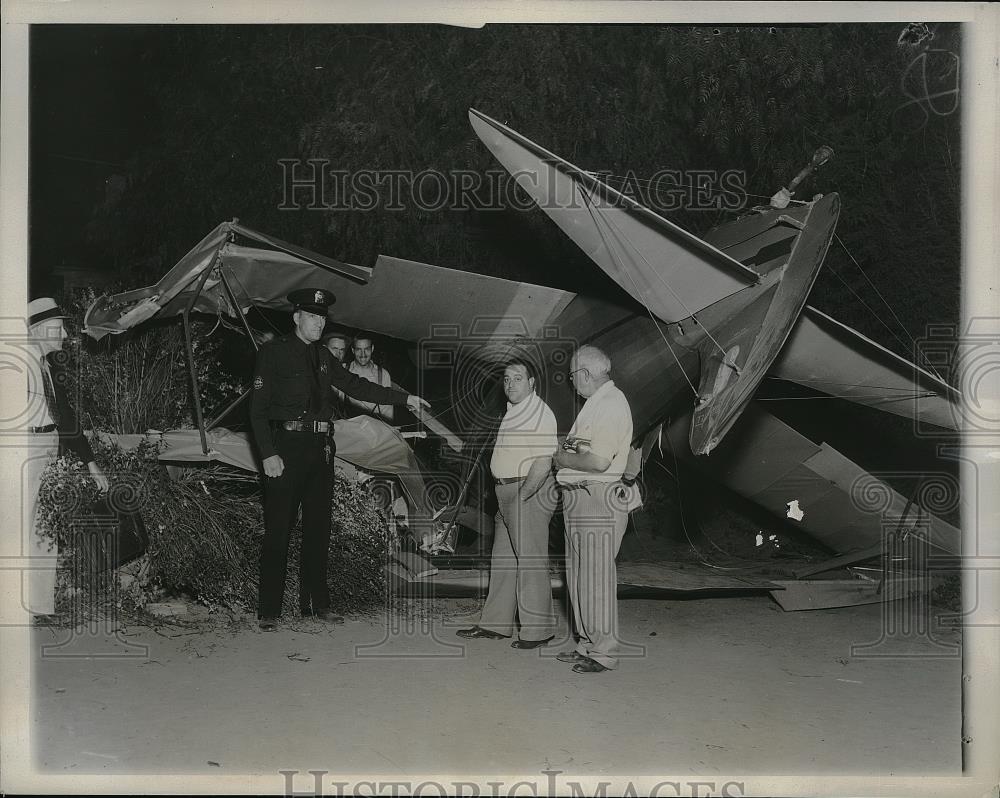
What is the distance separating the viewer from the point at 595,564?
17.2 feet

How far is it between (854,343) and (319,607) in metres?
3.72

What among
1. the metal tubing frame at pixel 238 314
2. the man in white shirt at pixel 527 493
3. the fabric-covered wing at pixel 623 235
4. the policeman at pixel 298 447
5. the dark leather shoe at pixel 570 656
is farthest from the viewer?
the metal tubing frame at pixel 238 314

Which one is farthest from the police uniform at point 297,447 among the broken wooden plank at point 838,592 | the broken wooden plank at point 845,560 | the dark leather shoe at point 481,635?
the broken wooden plank at point 845,560

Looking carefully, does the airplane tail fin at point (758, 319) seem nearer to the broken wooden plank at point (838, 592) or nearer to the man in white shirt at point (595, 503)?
the man in white shirt at point (595, 503)

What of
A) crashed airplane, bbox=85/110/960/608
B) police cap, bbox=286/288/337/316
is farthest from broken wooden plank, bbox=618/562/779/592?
police cap, bbox=286/288/337/316

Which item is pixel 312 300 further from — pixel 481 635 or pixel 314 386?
pixel 481 635

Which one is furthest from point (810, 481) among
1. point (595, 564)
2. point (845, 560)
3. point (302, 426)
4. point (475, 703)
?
point (302, 426)

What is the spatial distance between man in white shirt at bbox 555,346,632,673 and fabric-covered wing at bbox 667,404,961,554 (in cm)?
165

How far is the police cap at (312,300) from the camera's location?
5.76 metres

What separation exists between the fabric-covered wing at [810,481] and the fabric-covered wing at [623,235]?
1492mm

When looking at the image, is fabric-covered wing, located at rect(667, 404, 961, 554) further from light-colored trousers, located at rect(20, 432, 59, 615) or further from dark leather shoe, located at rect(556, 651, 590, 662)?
light-colored trousers, located at rect(20, 432, 59, 615)

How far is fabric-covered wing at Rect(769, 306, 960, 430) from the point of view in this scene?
6.14 m

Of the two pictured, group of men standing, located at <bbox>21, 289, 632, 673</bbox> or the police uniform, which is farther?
the police uniform

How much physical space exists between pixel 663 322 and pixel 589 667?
2094mm
